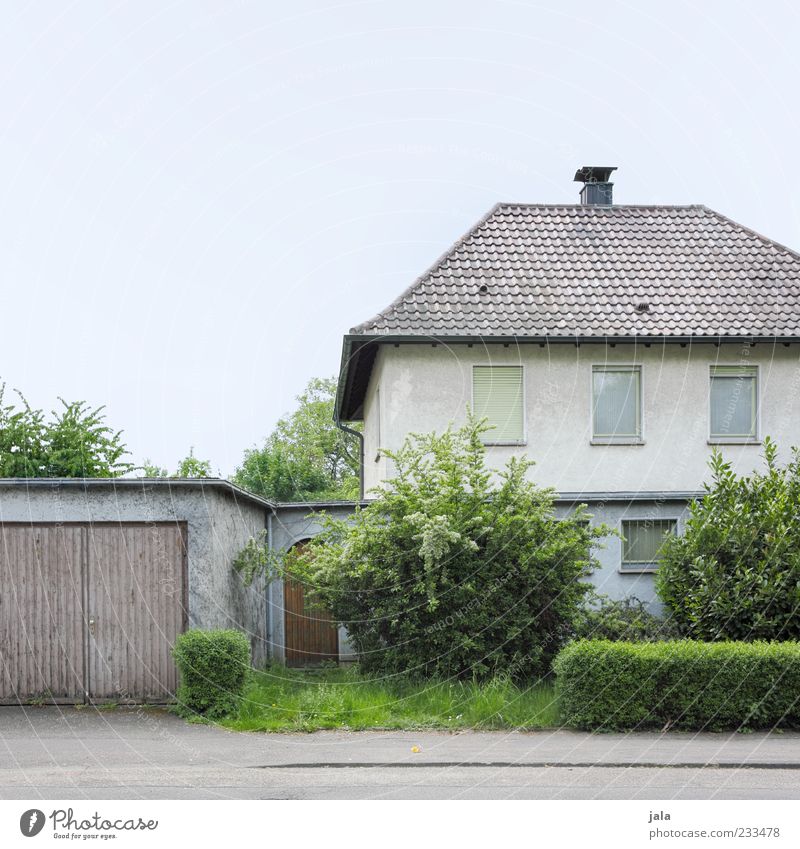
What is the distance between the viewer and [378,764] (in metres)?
10.9

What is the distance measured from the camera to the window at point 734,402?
21.5 meters

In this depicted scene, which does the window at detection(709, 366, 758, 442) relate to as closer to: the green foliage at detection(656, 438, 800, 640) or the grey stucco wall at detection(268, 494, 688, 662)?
the grey stucco wall at detection(268, 494, 688, 662)

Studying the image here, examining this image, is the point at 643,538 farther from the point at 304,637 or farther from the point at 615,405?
the point at 304,637

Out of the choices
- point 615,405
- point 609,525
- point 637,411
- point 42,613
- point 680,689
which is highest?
point 615,405

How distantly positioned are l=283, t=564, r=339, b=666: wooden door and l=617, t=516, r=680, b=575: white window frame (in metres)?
6.06

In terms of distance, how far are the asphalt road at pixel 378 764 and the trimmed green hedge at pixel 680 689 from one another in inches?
11.5

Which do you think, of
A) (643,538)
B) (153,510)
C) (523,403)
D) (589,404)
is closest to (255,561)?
(153,510)

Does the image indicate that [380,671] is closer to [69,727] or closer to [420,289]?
[69,727]

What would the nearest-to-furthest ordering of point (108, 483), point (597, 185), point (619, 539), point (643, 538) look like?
point (108, 483) < point (619, 539) < point (643, 538) < point (597, 185)

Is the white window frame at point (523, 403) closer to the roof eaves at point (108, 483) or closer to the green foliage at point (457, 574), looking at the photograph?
the green foliage at point (457, 574)

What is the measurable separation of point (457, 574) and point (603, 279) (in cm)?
984

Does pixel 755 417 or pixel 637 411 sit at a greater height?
pixel 637 411

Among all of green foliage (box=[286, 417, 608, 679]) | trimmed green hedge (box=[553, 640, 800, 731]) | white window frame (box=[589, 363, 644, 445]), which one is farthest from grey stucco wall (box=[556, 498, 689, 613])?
trimmed green hedge (box=[553, 640, 800, 731])

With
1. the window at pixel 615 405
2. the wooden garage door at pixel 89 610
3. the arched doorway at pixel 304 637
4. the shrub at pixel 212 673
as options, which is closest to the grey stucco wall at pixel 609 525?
the arched doorway at pixel 304 637
